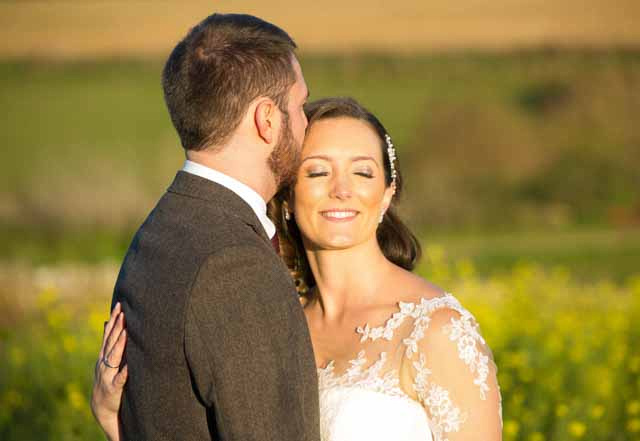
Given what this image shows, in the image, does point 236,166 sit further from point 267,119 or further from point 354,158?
point 354,158

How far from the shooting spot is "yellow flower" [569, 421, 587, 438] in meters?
4.78

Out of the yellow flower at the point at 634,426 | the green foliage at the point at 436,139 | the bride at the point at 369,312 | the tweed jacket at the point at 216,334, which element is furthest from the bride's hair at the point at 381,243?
the green foliage at the point at 436,139

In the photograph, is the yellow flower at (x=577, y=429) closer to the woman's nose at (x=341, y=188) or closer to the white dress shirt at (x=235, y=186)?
the woman's nose at (x=341, y=188)

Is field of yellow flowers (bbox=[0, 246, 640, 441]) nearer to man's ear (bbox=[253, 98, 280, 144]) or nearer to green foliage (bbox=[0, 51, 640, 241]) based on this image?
man's ear (bbox=[253, 98, 280, 144])

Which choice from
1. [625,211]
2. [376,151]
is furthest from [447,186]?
[376,151]

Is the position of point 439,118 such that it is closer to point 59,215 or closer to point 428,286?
point 59,215

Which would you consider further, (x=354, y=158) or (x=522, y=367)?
(x=522, y=367)

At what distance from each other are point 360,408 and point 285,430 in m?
0.96

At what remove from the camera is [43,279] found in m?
9.04

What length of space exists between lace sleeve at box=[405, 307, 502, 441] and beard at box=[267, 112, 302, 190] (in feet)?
2.87

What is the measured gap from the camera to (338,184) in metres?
3.29

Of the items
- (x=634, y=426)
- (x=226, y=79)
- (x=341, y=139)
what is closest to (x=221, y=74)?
(x=226, y=79)

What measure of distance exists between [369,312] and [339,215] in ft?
1.28

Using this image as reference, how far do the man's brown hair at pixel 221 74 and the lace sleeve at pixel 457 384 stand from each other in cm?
112
